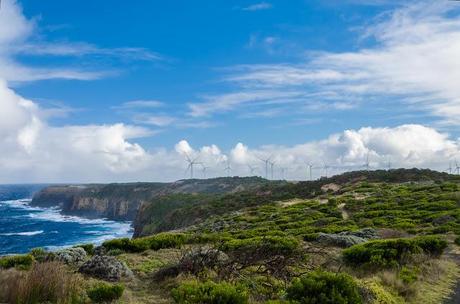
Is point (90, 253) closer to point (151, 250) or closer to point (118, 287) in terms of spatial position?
point (151, 250)

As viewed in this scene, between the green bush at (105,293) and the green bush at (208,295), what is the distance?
1237 mm

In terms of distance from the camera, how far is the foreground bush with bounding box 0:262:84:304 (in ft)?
29.0

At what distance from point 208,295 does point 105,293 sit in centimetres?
221

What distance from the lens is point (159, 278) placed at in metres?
12.5

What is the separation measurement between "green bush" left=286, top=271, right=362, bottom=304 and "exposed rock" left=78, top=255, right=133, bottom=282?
4692 mm

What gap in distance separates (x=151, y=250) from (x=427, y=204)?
32108 millimetres

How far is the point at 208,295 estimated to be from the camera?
9.67 m

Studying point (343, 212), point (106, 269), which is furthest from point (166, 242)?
point (343, 212)

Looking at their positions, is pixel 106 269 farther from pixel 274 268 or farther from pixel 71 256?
pixel 274 268

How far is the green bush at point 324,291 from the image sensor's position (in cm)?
988

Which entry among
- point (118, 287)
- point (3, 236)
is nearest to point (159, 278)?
point (118, 287)

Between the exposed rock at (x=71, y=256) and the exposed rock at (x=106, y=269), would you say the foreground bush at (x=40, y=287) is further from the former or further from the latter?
the exposed rock at (x=71, y=256)

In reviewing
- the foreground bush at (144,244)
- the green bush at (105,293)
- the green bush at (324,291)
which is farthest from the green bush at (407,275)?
the foreground bush at (144,244)

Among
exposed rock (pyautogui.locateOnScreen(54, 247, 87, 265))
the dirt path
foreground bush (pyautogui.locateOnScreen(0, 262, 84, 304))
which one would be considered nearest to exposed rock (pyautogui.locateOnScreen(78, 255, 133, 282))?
exposed rock (pyautogui.locateOnScreen(54, 247, 87, 265))
